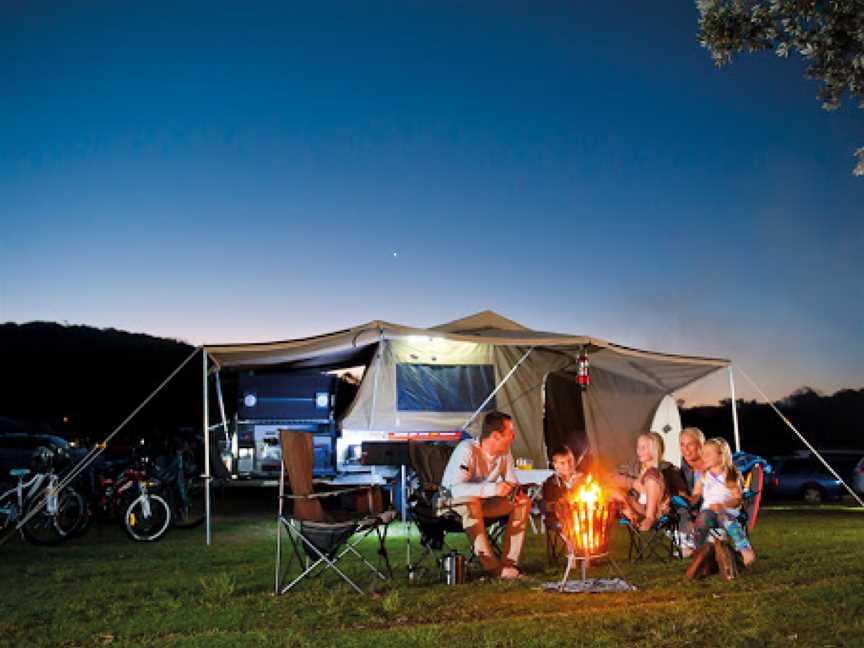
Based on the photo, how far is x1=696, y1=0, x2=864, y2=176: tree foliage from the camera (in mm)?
6793

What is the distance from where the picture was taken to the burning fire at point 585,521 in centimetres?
555

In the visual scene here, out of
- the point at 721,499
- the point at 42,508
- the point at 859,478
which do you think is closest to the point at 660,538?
the point at 721,499

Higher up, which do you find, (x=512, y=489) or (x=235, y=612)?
(x=512, y=489)

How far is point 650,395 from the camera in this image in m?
11.5

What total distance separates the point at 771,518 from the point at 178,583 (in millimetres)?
7243

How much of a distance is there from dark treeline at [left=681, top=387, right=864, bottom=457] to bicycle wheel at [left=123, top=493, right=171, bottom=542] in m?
31.0

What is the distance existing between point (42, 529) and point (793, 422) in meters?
40.1

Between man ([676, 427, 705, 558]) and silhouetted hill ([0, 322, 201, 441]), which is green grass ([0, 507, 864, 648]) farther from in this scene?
silhouetted hill ([0, 322, 201, 441])

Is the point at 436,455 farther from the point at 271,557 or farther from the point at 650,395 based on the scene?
the point at 650,395

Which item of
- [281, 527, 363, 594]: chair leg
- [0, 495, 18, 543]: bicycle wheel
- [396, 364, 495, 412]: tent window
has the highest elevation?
[396, 364, 495, 412]: tent window

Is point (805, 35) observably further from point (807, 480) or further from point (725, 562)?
point (807, 480)

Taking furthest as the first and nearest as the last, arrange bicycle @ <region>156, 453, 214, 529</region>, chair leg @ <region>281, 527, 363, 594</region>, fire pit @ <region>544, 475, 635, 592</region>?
bicycle @ <region>156, 453, 214, 529</region> → fire pit @ <region>544, 475, 635, 592</region> → chair leg @ <region>281, 527, 363, 594</region>

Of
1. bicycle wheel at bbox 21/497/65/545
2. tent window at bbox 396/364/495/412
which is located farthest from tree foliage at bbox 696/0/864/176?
bicycle wheel at bbox 21/497/65/545

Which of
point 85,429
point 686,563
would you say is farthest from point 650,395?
point 85,429
